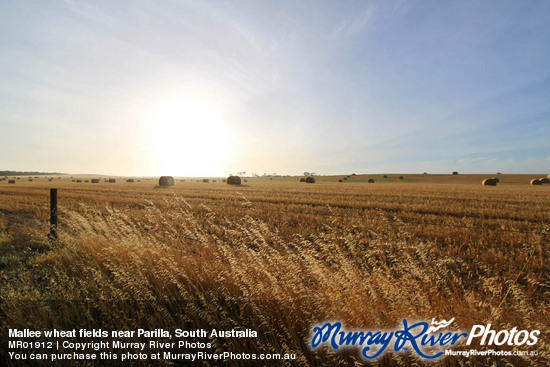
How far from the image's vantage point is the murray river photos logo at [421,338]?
2.28 meters

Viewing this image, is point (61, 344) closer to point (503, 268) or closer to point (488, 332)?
point (488, 332)

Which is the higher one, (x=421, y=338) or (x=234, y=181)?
(x=234, y=181)

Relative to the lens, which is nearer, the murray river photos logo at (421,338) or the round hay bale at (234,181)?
the murray river photos logo at (421,338)

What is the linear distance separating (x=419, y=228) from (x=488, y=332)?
26.3 feet

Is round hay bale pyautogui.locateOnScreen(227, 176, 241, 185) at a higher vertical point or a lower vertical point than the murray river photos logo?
higher

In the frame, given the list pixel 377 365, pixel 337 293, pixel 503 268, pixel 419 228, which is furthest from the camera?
pixel 419 228

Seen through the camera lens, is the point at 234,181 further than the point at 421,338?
Yes

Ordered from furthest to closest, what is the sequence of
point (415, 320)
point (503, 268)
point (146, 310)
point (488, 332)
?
point (503, 268) < point (146, 310) < point (415, 320) < point (488, 332)

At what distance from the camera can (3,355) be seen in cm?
295

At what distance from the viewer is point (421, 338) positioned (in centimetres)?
238

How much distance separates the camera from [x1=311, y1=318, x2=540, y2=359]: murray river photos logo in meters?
2.28

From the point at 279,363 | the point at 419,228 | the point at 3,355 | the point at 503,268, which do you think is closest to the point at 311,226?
the point at 419,228

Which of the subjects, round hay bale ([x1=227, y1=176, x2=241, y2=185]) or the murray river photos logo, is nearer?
the murray river photos logo

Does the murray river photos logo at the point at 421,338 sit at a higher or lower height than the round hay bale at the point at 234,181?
lower
